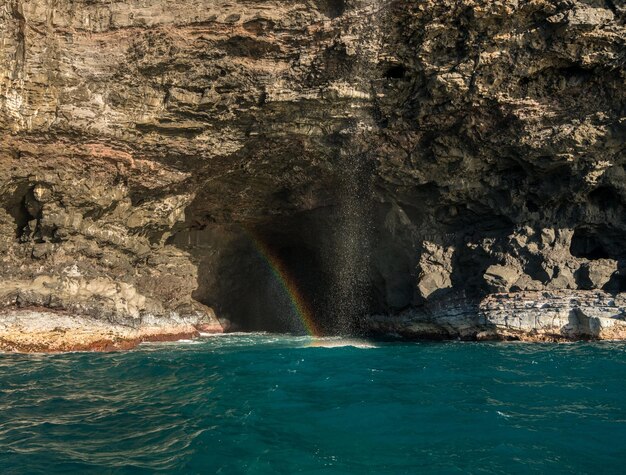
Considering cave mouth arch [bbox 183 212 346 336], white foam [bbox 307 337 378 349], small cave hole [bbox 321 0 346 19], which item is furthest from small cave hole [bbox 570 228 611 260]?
small cave hole [bbox 321 0 346 19]

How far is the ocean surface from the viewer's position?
6.11 meters

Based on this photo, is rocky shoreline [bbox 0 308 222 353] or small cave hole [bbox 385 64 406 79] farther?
small cave hole [bbox 385 64 406 79]

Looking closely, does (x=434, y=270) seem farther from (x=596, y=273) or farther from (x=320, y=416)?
(x=320, y=416)

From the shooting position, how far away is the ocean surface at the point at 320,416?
6.11 metres

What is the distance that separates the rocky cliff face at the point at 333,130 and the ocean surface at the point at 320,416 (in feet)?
23.9

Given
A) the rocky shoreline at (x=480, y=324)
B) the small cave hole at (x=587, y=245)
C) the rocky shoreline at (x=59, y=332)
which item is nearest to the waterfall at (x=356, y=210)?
the rocky shoreline at (x=480, y=324)

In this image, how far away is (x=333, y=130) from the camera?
20.9 meters

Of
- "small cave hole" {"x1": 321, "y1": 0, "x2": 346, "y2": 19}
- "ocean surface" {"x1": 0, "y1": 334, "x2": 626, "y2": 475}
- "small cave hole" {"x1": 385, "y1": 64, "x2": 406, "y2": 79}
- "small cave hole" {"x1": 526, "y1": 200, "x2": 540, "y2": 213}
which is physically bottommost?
"ocean surface" {"x1": 0, "y1": 334, "x2": 626, "y2": 475}

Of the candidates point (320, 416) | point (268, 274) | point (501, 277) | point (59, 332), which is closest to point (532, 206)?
point (501, 277)

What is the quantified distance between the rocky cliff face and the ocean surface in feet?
23.9

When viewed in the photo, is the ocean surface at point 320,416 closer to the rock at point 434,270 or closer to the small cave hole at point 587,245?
the rock at point 434,270

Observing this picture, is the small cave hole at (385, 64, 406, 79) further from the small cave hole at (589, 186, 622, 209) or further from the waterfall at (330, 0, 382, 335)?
the small cave hole at (589, 186, 622, 209)

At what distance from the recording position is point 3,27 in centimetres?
1759

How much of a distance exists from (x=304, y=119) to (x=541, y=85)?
8855mm
